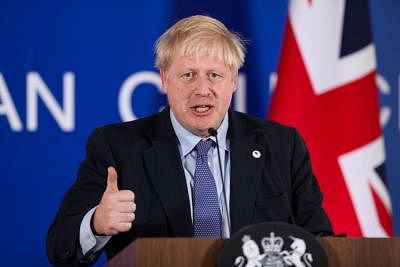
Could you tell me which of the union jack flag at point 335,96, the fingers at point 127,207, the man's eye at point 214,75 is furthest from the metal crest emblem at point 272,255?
the union jack flag at point 335,96

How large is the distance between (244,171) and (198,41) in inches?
16.2

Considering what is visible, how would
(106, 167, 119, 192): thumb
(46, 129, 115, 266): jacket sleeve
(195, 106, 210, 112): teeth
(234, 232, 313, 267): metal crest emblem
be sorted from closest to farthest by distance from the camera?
(234, 232, 313, 267): metal crest emblem, (106, 167, 119, 192): thumb, (46, 129, 115, 266): jacket sleeve, (195, 106, 210, 112): teeth

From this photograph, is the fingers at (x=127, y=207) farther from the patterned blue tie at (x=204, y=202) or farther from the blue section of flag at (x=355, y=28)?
the blue section of flag at (x=355, y=28)

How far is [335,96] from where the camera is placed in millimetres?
4094

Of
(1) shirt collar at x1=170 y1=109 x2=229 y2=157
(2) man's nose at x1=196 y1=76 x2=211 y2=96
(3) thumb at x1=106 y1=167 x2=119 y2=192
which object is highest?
(2) man's nose at x1=196 y1=76 x2=211 y2=96

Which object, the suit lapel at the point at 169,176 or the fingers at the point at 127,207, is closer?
the fingers at the point at 127,207

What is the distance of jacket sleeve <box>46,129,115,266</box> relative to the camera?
107 inches

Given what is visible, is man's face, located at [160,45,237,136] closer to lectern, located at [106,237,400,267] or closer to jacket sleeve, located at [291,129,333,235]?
jacket sleeve, located at [291,129,333,235]

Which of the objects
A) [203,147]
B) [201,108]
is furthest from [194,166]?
[201,108]

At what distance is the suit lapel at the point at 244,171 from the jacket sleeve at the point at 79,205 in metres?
0.37

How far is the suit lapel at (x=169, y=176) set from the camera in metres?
2.80

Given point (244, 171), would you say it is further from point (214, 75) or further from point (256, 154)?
point (214, 75)

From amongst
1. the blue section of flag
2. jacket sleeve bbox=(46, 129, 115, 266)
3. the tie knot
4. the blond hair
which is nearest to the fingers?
jacket sleeve bbox=(46, 129, 115, 266)

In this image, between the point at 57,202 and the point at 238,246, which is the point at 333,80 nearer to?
the point at 57,202
